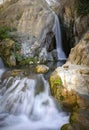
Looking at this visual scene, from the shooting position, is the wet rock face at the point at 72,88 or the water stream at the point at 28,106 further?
the wet rock face at the point at 72,88

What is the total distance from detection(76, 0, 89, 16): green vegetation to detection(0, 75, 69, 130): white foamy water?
17.5 ft

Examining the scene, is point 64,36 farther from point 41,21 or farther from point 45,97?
point 45,97

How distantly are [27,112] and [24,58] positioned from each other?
6.53 m

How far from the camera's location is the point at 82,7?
12477mm

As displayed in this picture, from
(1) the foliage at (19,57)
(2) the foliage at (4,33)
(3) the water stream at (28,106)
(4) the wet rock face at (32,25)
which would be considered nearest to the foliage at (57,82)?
(3) the water stream at (28,106)

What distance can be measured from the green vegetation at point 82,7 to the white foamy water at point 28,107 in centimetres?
534

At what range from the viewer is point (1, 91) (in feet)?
29.7

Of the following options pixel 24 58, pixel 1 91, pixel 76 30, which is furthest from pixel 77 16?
pixel 1 91

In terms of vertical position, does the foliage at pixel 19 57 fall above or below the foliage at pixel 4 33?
below

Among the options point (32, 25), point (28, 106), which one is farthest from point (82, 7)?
point (28, 106)

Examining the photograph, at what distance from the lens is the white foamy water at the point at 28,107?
23.8ft

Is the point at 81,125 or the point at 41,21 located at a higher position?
the point at 41,21

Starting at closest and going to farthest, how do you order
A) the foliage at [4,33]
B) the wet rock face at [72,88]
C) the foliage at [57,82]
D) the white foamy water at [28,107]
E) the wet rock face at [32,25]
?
1. the white foamy water at [28,107]
2. the wet rock face at [72,88]
3. the foliage at [57,82]
4. the foliage at [4,33]
5. the wet rock face at [32,25]

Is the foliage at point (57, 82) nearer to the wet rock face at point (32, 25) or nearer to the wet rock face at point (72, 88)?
the wet rock face at point (72, 88)
